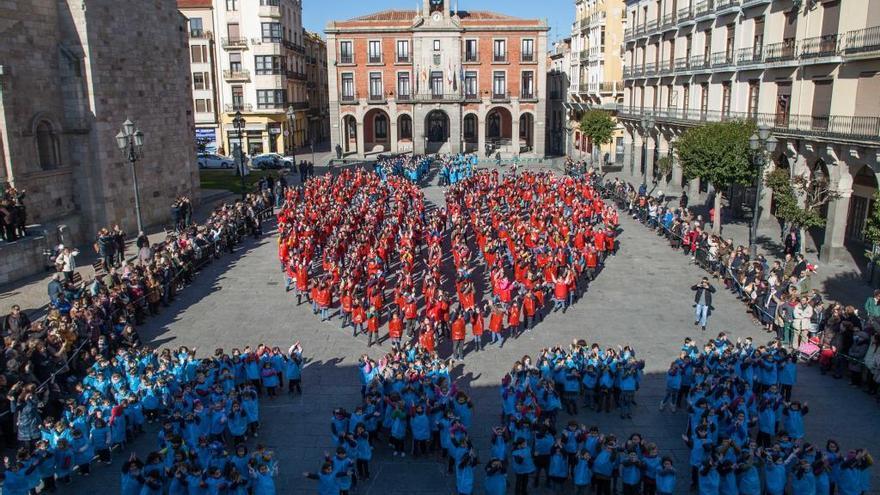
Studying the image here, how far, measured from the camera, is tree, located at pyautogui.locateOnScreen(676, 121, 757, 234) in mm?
25828

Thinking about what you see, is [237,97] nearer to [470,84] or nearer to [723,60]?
[470,84]

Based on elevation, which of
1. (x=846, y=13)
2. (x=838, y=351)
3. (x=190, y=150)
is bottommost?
(x=838, y=351)

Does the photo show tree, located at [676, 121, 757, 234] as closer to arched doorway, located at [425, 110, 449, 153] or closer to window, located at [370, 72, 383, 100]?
window, located at [370, 72, 383, 100]

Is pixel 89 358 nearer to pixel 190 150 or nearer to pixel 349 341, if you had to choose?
pixel 349 341

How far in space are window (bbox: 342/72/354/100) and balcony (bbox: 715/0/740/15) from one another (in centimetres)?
3441

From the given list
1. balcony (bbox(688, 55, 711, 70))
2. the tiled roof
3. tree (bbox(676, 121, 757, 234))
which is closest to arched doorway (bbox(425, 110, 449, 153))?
the tiled roof

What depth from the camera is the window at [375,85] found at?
198 ft

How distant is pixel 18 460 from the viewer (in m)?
10.5

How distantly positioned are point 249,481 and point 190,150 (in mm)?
26249

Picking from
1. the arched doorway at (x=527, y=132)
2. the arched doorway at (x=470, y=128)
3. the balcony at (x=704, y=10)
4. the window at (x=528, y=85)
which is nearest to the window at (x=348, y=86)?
the arched doorway at (x=470, y=128)

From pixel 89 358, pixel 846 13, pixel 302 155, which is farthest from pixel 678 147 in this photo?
pixel 302 155

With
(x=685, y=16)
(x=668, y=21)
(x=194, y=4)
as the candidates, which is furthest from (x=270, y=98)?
(x=685, y=16)

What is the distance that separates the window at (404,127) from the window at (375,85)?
7.28 meters

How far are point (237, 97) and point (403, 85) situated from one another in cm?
1434
